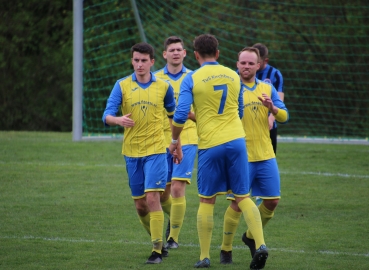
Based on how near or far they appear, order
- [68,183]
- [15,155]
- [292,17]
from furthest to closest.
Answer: [292,17] → [15,155] → [68,183]

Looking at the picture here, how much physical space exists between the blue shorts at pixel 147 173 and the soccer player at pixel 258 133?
71 cm

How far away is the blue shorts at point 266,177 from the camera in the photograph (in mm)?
6664

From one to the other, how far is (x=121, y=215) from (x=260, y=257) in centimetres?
334

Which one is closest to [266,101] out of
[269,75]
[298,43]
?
[269,75]

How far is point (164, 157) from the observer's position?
6727 millimetres

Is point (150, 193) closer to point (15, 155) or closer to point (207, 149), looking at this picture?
point (207, 149)

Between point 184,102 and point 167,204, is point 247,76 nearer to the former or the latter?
point 184,102

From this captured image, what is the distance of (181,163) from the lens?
25.2 ft

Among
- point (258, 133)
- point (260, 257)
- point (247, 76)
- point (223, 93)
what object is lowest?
point (260, 257)

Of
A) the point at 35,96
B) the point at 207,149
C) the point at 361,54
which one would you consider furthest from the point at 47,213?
the point at 35,96

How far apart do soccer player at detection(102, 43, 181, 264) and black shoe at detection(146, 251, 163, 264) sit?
0.77 feet

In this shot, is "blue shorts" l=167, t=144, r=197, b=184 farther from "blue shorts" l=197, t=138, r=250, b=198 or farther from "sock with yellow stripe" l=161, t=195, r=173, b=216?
"blue shorts" l=197, t=138, r=250, b=198

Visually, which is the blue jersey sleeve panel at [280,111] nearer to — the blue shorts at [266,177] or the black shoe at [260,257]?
the blue shorts at [266,177]

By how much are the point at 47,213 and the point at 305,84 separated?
1127 centimetres
